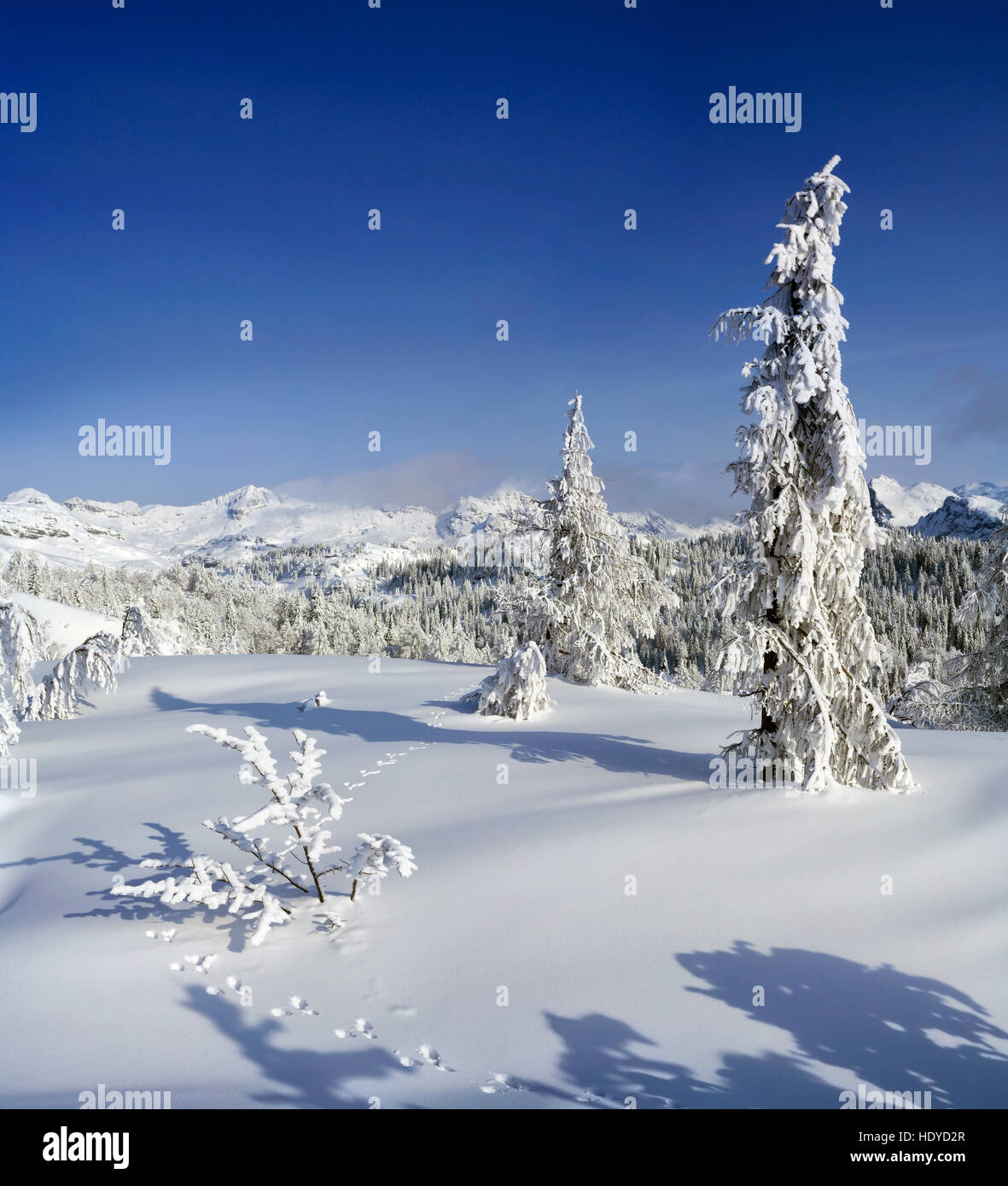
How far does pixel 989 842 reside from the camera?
744 cm

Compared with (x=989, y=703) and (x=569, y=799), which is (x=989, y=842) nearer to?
(x=569, y=799)

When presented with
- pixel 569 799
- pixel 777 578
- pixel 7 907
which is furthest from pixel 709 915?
pixel 7 907

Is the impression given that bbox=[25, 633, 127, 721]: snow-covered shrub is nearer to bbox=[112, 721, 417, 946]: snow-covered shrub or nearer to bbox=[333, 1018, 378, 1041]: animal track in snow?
bbox=[112, 721, 417, 946]: snow-covered shrub

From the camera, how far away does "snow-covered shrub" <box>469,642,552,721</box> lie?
1470 centimetres

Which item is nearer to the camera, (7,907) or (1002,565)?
(7,907)

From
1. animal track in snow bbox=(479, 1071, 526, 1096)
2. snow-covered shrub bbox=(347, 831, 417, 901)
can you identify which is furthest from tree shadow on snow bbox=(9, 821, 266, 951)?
animal track in snow bbox=(479, 1071, 526, 1096)

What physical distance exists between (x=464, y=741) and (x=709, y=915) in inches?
286

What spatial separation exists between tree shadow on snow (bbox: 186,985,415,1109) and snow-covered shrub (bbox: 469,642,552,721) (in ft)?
32.3

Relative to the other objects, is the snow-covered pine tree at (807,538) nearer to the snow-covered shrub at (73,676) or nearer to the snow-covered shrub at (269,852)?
the snow-covered shrub at (269,852)

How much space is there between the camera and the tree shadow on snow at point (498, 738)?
11.1m

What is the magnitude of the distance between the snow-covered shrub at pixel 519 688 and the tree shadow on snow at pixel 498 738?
533 millimetres

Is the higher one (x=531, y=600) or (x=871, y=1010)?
(x=531, y=600)

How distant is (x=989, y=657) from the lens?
700 inches

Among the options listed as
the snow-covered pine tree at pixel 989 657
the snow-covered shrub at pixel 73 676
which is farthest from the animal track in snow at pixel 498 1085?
the snow-covered shrub at pixel 73 676
